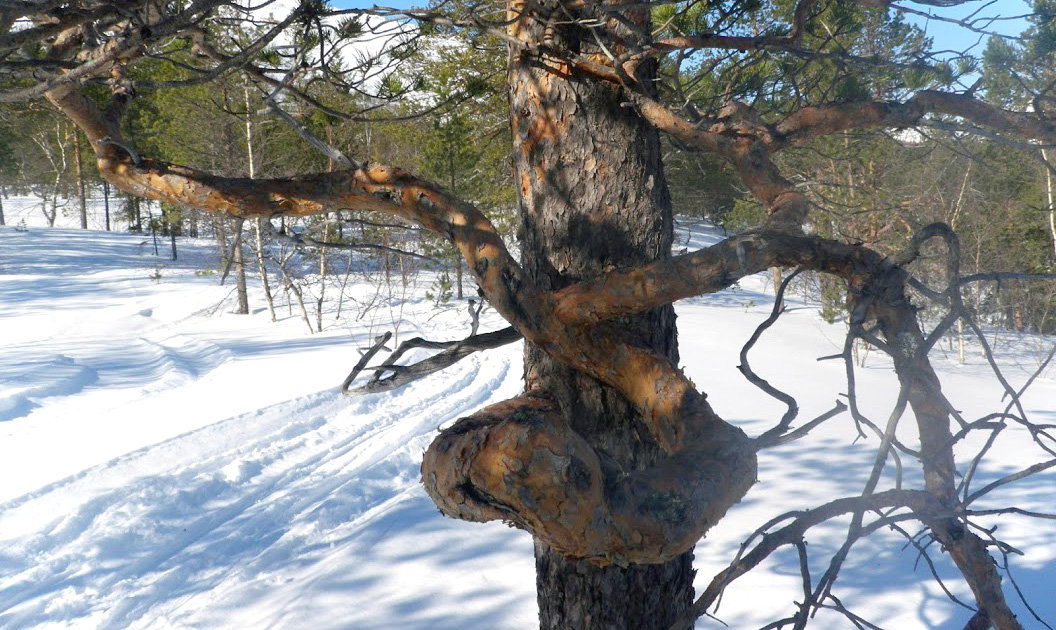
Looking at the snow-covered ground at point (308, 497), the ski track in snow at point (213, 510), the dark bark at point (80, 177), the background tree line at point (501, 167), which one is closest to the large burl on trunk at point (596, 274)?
the background tree line at point (501, 167)

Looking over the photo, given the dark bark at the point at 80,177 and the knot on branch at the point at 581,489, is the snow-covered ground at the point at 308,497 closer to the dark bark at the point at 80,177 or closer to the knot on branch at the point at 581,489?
the knot on branch at the point at 581,489

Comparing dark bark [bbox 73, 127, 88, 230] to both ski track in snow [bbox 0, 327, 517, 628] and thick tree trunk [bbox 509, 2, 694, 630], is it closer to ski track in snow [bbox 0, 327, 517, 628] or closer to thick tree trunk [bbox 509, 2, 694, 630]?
ski track in snow [bbox 0, 327, 517, 628]

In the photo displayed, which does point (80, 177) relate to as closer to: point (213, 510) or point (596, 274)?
point (213, 510)

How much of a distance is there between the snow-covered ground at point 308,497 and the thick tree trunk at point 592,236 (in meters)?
1.64

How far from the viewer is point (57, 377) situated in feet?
26.8

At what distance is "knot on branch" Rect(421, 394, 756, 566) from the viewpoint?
48.9 inches

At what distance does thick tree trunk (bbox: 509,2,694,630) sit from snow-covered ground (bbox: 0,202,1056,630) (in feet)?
5.39

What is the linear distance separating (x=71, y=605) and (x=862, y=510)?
158 inches

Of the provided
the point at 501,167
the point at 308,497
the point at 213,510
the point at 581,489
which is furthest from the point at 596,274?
the point at 501,167

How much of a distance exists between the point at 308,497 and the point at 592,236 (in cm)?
376

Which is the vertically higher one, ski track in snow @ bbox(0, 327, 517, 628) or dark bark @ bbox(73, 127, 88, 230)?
dark bark @ bbox(73, 127, 88, 230)

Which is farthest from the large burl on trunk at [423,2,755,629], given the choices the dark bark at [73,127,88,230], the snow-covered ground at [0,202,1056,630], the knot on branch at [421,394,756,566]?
the dark bark at [73,127,88,230]

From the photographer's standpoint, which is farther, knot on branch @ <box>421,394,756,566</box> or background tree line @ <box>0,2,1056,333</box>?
background tree line @ <box>0,2,1056,333</box>

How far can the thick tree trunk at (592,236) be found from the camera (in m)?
1.99
